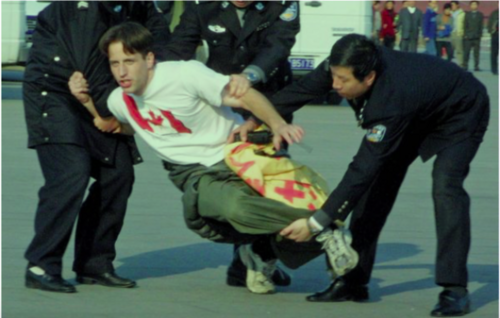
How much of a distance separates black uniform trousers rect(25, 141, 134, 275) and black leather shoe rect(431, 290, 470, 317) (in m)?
1.77

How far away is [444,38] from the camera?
99.8ft

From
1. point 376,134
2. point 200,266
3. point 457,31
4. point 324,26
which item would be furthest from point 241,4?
point 457,31

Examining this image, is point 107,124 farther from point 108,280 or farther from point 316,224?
point 316,224

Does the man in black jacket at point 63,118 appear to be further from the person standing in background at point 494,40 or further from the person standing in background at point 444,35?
the person standing in background at point 444,35

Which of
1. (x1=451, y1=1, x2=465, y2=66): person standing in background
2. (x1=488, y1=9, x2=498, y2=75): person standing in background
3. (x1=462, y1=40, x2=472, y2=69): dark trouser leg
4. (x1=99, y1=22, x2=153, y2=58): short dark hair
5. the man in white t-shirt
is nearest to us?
the man in white t-shirt

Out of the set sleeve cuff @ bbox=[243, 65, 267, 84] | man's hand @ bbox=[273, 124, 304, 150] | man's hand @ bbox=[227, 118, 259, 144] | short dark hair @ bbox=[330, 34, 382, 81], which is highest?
short dark hair @ bbox=[330, 34, 382, 81]

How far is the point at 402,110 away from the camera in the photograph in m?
5.38

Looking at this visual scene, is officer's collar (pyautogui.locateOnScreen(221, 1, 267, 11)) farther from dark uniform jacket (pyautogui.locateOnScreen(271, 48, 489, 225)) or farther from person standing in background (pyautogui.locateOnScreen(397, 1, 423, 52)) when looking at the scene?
person standing in background (pyautogui.locateOnScreen(397, 1, 423, 52))

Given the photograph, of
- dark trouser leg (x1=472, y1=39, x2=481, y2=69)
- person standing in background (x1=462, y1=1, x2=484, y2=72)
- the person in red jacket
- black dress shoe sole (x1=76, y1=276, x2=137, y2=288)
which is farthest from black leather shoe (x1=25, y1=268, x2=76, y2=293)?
person standing in background (x1=462, y1=1, x2=484, y2=72)

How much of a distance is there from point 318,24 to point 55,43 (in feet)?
37.0

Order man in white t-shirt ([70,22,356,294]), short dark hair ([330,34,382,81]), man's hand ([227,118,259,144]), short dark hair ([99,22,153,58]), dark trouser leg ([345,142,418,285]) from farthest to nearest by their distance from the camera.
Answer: dark trouser leg ([345,142,418,285]), man's hand ([227,118,259,144]), short dark hair ([99,22,153,58]), man in white t-shirt ([70,22,356,294]), short dark hair ([330,34,382,81])

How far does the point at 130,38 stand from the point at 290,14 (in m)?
0.99

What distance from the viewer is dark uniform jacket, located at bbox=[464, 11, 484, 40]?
29453 mm

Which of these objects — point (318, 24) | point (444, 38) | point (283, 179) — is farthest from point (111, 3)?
point (444, 38)
